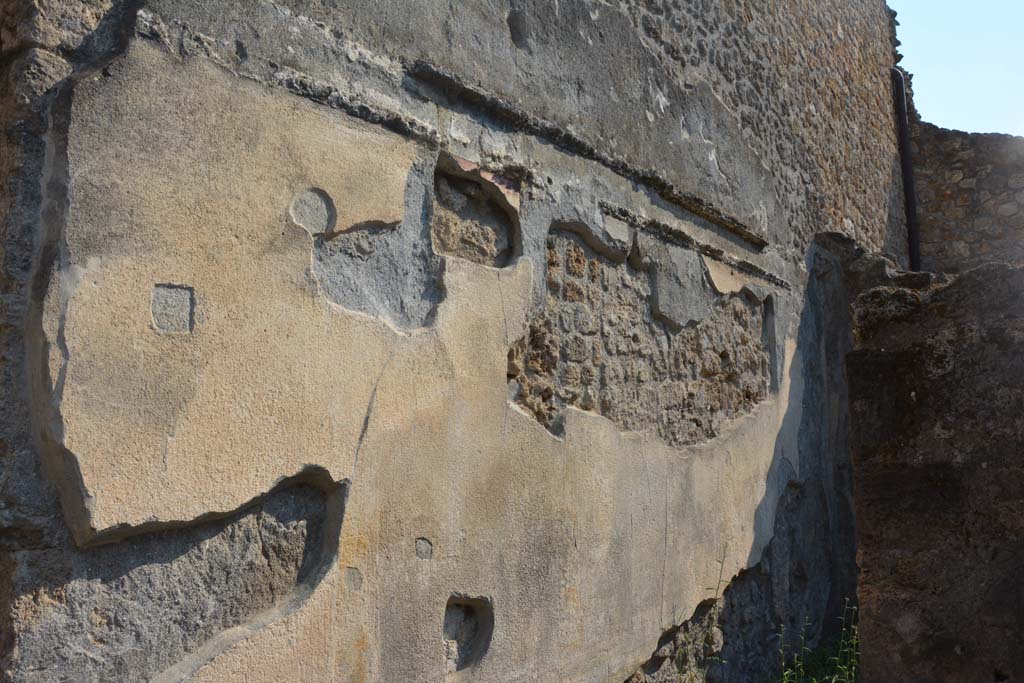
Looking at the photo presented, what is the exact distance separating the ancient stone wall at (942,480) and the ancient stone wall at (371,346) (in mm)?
912

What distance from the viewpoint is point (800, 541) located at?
4984mm

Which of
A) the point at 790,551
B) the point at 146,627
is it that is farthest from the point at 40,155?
the point at 790,551

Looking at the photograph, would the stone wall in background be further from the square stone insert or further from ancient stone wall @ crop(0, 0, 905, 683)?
the square stone insert

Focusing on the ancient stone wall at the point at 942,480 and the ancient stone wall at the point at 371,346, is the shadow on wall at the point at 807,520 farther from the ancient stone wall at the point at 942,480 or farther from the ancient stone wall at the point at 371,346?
the ancient stone wall at the point at 942,480

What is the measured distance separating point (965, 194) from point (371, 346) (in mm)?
8245

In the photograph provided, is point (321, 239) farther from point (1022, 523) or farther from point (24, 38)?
point (1022, 523)

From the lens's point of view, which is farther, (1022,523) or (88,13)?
(1022,523)

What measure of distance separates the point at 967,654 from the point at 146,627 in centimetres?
208

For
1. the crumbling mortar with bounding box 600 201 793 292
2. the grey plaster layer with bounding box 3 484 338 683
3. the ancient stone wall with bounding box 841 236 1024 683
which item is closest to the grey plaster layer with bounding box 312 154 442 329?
the grey plaster layer with bounding box 3 484 338 683

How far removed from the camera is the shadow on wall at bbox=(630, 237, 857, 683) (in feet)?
13.4

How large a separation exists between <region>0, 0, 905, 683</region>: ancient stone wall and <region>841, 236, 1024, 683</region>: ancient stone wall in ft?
2.99

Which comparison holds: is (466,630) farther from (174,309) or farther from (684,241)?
(684,241)

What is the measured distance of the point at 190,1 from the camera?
218cm

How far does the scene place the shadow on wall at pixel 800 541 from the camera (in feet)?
13.4
